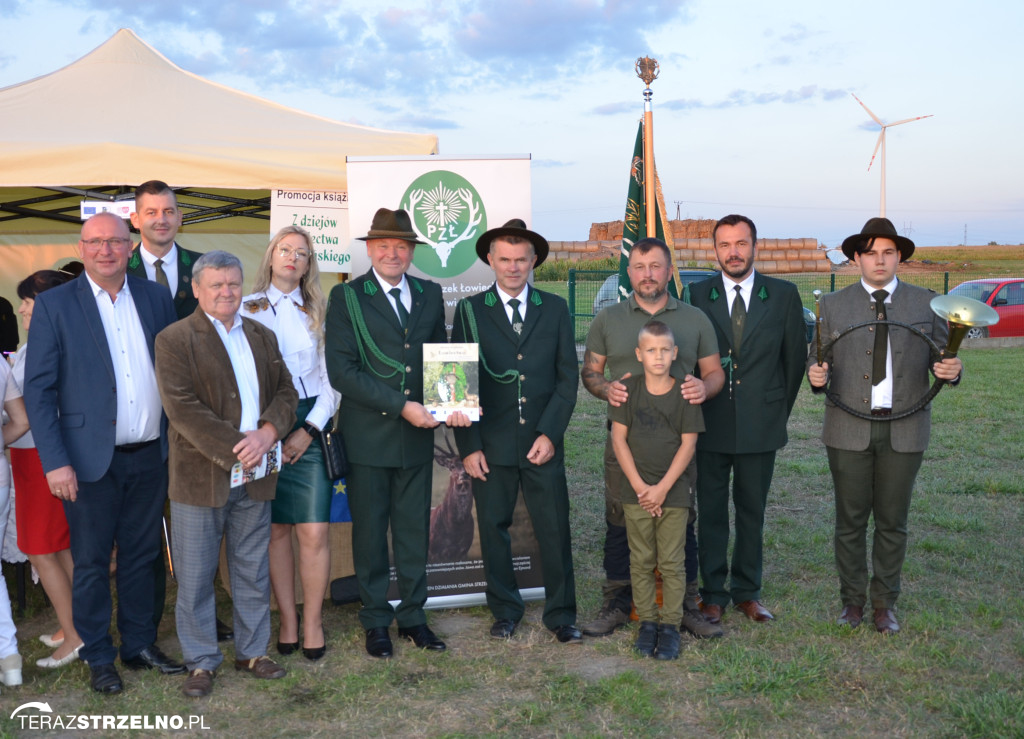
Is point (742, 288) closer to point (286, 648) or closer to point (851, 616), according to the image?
point (851, 616)

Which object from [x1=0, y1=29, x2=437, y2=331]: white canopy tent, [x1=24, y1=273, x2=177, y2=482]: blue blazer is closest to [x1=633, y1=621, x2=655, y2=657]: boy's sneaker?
[x1=24, y1=273, x2=177, y2=482]: blue blazer

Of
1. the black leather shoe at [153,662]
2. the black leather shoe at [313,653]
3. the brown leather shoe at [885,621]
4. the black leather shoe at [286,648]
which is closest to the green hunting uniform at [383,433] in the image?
the black leather shoe at [313,653]

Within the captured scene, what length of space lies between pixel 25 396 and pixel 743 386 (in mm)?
3464

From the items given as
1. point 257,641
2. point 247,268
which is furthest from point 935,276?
point 257,641

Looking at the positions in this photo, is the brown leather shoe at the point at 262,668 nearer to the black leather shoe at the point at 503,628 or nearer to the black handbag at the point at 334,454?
the black handbag at the point at 334,454

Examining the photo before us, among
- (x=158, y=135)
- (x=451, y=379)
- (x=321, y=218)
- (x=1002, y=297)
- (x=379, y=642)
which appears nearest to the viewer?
(x=451, y=379)

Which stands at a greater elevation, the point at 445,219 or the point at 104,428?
the point at 445,219

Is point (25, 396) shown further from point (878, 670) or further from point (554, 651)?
point (878, 670)

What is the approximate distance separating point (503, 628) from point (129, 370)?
2322mm

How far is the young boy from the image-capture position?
4.39 metres

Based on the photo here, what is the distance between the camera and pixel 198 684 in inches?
158

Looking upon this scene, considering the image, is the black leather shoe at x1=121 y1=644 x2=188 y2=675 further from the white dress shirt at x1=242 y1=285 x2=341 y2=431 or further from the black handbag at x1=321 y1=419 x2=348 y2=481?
the white dress shirt at x1=242 y1=285 x2=341 y2=431

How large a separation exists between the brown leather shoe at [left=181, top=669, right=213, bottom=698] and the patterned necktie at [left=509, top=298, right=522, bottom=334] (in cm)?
219

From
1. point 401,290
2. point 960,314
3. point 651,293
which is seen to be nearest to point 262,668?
point 401,290
